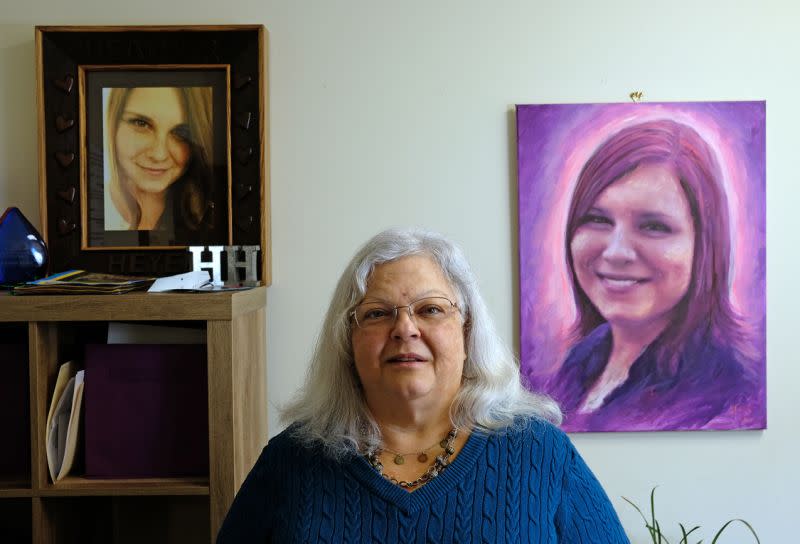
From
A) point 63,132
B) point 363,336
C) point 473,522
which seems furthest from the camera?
point 63,132

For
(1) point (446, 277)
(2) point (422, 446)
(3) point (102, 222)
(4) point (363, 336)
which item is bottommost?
(2) point (422, 446)

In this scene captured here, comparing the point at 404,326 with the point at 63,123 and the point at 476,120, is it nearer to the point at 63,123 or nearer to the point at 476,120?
the point at 476,120

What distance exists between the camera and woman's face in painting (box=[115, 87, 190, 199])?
7.25 ft

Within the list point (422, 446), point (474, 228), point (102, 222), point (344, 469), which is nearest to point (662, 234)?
point (474, 228)

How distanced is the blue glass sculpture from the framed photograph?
7.2 inches

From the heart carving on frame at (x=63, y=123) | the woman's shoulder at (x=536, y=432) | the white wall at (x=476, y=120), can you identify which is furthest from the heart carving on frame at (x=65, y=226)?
the woman's shoulder at (x=536, y=432)

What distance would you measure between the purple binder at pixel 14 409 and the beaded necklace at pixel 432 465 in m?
0.98

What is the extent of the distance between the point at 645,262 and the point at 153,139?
4.70 ft

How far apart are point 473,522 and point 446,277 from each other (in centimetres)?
46

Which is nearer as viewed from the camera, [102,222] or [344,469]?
[344,469]

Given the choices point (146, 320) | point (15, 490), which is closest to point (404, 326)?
point (146, 320)

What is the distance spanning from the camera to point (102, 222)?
7.27 ft

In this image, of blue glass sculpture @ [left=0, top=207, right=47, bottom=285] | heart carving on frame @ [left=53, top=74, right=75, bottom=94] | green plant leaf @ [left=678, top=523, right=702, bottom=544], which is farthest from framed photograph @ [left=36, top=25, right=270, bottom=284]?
green plant leaf @ [left=678, top=523, right=702, bottom=544]

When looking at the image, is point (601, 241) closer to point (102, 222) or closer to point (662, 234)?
point (662, 234)
